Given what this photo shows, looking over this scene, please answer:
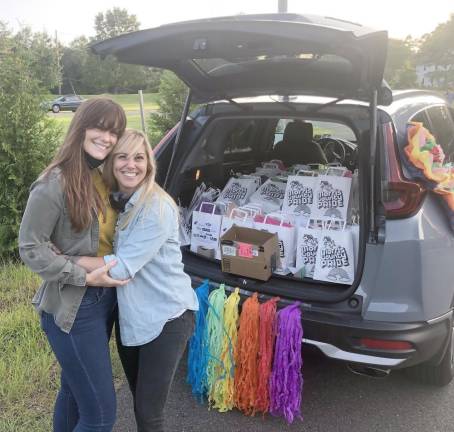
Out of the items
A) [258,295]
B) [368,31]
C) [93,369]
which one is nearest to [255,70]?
[368,31]

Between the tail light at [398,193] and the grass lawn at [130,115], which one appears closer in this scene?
the tail light at [398,193]

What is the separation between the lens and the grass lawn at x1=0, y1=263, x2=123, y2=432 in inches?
94.7

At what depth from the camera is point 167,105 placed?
8383mm

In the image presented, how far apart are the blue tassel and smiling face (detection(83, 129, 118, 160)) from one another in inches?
44.3

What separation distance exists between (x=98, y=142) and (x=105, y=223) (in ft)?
0.92

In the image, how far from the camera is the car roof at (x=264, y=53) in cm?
187

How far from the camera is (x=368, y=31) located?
1889 millimetres

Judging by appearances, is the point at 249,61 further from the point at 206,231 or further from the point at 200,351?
the point at 200,351

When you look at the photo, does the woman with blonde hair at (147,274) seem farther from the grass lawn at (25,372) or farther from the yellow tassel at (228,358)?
the grass lawn at (25,372)

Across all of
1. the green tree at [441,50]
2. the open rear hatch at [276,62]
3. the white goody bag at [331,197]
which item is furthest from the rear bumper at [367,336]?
the green tree at [441,50]

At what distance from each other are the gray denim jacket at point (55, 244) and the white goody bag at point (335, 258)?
1343 mm

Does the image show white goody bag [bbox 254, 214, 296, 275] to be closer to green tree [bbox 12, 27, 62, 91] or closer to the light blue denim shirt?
the light blue denim shirt

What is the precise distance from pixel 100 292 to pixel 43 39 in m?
4.13

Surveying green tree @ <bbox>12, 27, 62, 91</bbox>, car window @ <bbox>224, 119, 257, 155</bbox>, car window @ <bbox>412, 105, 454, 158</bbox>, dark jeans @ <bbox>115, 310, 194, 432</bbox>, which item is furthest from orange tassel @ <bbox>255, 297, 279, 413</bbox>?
green tree @ <bbox>12, 27, 62, 91</bbox>
